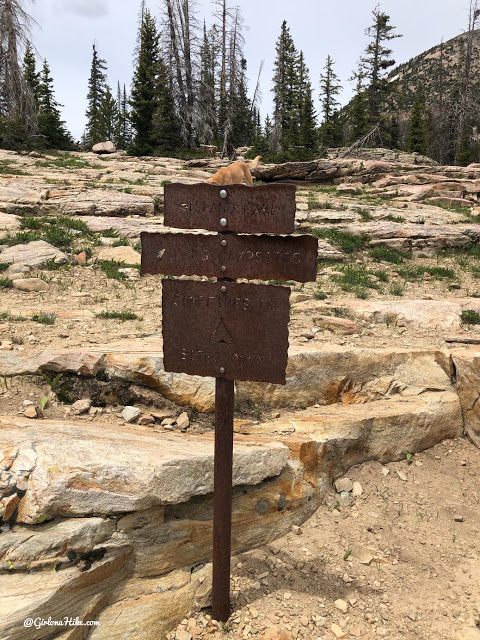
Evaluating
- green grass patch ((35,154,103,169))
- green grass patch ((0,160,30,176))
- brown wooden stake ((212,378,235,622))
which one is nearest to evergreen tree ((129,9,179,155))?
green grass patch ((35,154,103,169))

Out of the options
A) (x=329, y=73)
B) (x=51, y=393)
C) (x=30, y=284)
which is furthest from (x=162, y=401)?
(x=329, y=73)

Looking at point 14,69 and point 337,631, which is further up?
point 14,69

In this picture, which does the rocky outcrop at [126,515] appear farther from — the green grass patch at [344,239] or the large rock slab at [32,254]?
the green grass patch at [344,239]

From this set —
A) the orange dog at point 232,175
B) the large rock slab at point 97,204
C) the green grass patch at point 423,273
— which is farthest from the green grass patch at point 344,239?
the large rock slab at point 97,204

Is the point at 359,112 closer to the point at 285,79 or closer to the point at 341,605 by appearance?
the point at 285,79

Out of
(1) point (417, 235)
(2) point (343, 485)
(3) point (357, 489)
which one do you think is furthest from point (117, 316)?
(1) point (417, 235)

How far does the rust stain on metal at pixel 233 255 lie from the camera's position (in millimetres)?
2967

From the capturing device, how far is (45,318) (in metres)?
6.86

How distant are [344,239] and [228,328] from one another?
11.5 meters

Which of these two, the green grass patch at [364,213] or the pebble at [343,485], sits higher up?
the green grass patch at [364,213]

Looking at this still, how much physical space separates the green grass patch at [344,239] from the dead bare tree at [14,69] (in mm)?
25149

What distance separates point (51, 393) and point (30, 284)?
15.4 feet

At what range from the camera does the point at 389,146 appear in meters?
43.0

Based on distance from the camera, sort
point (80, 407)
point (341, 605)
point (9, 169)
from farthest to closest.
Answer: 1. point (9, 169)
2. point (80, 407)
3. point (341, 605)
